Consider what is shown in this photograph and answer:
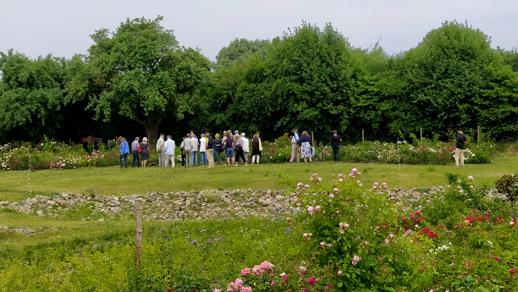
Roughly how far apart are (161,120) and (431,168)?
22894mm

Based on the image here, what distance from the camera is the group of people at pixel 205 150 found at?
28750 millimetres

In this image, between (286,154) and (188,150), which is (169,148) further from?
(286,154)

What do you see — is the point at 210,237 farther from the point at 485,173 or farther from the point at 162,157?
the point at 162,157

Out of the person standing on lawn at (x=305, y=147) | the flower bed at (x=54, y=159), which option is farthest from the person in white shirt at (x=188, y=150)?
the flower bed at (x=54, y=159)

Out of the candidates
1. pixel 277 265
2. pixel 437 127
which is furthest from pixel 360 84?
pixel 277 265

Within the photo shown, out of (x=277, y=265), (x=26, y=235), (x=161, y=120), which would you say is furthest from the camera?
(x=161, y=120)

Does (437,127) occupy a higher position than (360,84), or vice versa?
(360,84)

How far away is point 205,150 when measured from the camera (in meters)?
28.8

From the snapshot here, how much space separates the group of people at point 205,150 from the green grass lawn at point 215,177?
1210 mm

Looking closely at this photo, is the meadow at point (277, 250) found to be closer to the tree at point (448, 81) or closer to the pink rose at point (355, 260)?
the pink rose at point (355, 260)

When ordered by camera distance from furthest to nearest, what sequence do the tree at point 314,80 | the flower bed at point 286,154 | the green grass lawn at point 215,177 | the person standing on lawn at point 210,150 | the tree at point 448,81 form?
the tree at point 314,80
the tree at point 448,81
the person standing on lawn at point 210,150
the flower bed at point 286,154
the green grass lawn at point 215,177

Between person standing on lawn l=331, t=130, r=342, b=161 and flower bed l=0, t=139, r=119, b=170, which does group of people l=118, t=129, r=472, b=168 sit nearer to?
person standing on lawn l=331, t=130, r=342, b=161

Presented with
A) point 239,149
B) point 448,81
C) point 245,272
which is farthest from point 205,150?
point 245,272

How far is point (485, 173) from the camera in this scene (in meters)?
22.4
